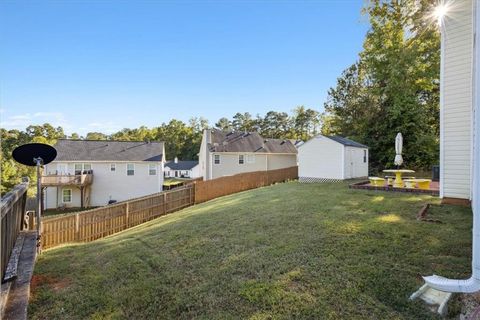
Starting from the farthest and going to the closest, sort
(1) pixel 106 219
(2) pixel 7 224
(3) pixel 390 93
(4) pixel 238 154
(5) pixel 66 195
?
(4) pixel 238 154 < (5) pixel 66 195 < (3) pixel 390 93 < (1) pixel 106 219 < (2) pixel 7 224

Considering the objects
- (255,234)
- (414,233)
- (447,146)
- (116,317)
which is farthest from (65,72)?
(447,146)

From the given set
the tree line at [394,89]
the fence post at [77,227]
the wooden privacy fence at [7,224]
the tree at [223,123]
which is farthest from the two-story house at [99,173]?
the tree at [223,123]

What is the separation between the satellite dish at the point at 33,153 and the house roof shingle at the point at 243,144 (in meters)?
20.8

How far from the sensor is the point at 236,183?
18.6m

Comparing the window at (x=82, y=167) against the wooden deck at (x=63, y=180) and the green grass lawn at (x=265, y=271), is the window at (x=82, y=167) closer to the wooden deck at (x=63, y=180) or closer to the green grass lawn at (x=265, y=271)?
the wooden deck at (x=63, y=180)

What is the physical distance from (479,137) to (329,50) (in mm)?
15474

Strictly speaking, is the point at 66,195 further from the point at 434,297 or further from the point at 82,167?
the point at 434,297

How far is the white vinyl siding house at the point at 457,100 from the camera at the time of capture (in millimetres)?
6952

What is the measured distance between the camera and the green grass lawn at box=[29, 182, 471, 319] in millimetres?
3211

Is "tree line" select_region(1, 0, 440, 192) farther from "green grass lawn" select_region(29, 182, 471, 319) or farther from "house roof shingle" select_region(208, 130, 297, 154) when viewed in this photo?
"house roof shingle" select_region(208, 130, 297, 154)

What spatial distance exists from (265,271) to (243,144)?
24.2 meters

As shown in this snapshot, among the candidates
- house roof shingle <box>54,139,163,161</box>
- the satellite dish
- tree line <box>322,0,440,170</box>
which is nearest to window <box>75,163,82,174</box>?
house roof shingle <box>54,139,163,161</box>

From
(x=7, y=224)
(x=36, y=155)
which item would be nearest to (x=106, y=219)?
(x=36, y=155)

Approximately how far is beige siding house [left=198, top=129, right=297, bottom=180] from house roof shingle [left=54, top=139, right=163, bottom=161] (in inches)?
178
